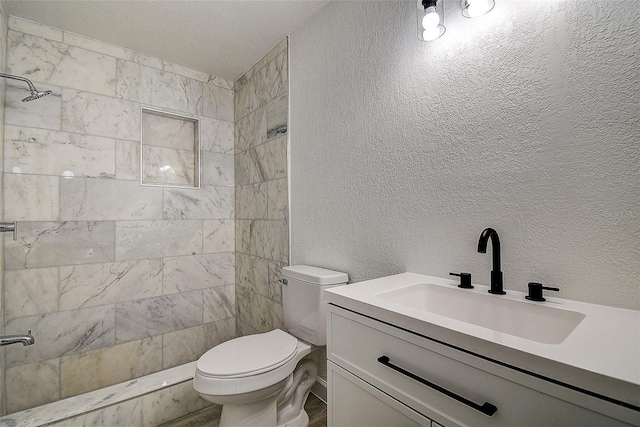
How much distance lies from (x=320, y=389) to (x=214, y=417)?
0.71 m

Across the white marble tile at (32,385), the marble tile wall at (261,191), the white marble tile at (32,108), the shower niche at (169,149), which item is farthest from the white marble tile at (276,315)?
the white marble tile at (32,108)

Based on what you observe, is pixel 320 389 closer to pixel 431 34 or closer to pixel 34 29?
pixel 431 34

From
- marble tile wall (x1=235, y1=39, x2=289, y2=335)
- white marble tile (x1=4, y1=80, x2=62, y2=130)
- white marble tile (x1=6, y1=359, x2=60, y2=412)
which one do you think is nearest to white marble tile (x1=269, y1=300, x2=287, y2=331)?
marble tile wall (x1=235, y1=39, x2=289, y2=335)

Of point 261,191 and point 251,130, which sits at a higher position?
point 251,130

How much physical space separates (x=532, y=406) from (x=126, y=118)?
269 cm

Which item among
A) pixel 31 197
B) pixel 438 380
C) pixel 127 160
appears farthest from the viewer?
pixel 127 160

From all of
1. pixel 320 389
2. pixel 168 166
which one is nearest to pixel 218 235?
pixel 168 166

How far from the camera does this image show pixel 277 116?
85.3 inches

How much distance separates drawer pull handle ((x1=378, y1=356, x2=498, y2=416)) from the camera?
0.60m

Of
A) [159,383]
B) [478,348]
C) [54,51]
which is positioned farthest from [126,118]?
[478,348]

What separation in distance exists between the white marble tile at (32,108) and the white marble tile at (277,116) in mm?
1379

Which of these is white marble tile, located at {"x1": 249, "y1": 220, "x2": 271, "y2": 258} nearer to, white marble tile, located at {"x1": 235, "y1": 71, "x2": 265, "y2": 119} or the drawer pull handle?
white marble tile, located at {"x1": 235, "y1": 71, "x2": 265, "y2": 119}

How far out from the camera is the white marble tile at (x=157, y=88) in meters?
2.17

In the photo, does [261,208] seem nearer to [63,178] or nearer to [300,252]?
[300,252]
